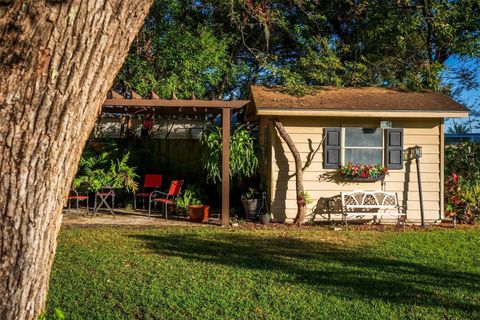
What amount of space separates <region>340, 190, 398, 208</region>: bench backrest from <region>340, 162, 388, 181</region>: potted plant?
0.31 metres

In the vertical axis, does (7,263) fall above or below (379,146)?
below

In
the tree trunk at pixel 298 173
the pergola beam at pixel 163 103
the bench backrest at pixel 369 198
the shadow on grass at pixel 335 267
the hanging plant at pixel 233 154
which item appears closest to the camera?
the shadow on grass at pixel 335 267

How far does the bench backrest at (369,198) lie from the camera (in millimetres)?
10141

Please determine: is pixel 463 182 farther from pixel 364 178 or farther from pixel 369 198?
pixel 364 178

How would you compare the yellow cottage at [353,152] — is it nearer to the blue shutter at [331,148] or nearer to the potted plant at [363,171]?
the blue shutter at [331,148]

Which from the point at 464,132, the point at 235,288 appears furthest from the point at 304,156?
the point at 464,132

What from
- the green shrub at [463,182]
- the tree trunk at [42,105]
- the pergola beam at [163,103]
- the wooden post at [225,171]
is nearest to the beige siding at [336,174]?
the green shrub at [463,182]

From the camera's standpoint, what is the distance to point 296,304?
458 cm

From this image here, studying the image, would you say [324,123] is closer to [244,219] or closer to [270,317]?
[244,219]

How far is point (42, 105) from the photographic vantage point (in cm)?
184

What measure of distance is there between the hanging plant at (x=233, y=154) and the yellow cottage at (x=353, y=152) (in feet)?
1.32

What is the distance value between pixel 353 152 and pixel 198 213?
3.35m

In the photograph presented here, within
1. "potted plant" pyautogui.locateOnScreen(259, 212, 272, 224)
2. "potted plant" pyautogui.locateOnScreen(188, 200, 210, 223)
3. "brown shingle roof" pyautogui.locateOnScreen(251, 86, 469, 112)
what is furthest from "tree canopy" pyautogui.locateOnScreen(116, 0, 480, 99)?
"potted plant" pyautogui.locateOnScreen(188, 200, 210, 223)

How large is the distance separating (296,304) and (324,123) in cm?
612
